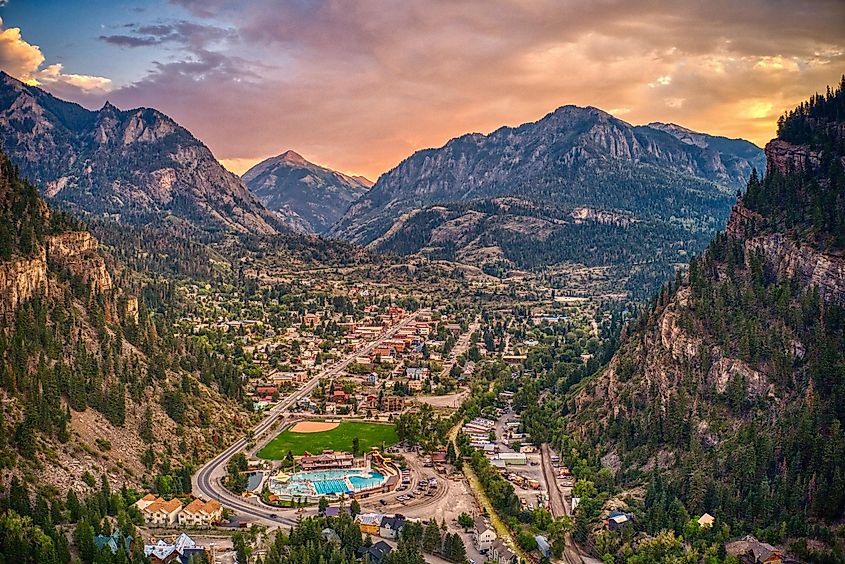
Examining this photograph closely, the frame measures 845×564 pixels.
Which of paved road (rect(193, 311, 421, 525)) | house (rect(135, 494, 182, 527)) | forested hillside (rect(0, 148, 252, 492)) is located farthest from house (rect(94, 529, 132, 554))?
paved road (rect(193, 311, 421, 525))

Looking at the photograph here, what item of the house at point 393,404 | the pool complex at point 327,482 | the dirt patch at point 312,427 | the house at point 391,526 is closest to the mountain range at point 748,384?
→ the house at point 391,526

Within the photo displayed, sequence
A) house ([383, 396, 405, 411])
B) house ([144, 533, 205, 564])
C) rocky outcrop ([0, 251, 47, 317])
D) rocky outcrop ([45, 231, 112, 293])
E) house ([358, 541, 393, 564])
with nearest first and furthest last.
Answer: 1. house ([144, 533, 205, 564])
2. house ([358, 541, 393, 564])
3. rocky outcrop ([0, 251, 47, 317])
4. rocky outcrop ([45, 231, 112, 293])
5. house ([383, 396, 405, 411])

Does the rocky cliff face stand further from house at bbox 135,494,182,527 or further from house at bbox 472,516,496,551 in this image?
house at bbox 472,516,496,551

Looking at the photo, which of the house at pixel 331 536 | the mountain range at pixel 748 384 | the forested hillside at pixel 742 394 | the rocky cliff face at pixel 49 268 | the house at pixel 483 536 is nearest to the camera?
the house at pixel 331 536

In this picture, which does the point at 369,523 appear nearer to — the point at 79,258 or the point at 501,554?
the point at 501,554

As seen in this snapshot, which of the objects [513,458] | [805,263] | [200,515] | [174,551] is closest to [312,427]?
[513,458]

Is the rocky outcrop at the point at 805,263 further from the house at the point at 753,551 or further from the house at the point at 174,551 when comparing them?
the house at the point at 174,551
